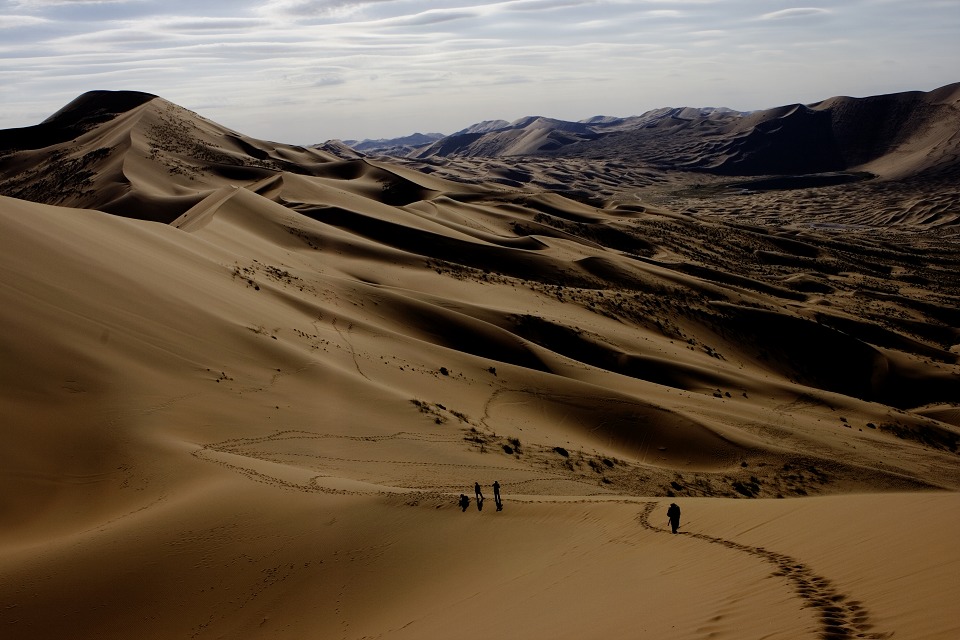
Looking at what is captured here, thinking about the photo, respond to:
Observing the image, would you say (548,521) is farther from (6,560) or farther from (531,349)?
(531,349)

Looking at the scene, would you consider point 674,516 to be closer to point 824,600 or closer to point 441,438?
point 824,600

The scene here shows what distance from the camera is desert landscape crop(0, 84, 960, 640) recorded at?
7.27 metres

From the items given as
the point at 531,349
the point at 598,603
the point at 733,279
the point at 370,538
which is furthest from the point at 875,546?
the point at 733,279

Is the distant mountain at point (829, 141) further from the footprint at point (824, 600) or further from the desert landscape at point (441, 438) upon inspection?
the footprint at point (824, 600)

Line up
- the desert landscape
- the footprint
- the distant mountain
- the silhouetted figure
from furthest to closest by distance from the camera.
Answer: the distant mountain < the silhouetted figure < the desert landscape < the footprint

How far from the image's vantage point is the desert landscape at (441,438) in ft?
23.9

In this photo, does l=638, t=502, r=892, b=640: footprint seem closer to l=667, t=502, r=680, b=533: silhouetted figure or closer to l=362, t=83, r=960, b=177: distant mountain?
l=667, t=502, r=680, b=533: silhouetted figure

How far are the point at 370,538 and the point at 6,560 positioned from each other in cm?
402

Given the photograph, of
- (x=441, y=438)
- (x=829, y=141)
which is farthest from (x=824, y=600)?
(x=829, y=141)

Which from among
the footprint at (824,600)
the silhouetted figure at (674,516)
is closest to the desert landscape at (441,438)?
the footprint at (824,600)

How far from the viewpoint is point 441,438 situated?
42.8 ft

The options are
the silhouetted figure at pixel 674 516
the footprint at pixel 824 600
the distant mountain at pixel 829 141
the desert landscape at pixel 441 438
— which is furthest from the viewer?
the distant mountain at pixel 829 141

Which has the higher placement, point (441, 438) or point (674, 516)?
point (674, 516)

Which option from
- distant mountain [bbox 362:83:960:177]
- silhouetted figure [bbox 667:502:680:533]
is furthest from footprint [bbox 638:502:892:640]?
distant mountain [bbox 362:83:960:177]
